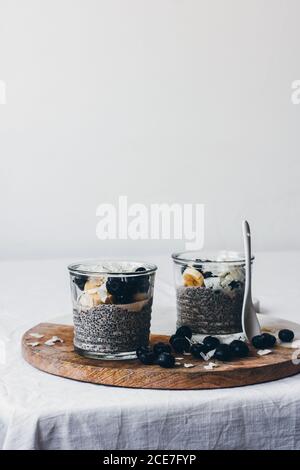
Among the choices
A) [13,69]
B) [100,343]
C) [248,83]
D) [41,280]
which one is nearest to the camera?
[100,343]

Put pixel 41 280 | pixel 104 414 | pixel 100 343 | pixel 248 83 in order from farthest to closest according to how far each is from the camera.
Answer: pixel 248 83, pixel 41 280, pixel 100 343, pixel 104 414

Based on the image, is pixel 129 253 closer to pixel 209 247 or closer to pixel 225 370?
pixel 209 247

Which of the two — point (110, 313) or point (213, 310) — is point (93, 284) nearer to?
point (110, 313)

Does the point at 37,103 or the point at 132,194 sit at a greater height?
the point at 37,103

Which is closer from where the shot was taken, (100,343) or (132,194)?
(100,343)

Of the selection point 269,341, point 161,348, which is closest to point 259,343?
point 269,341

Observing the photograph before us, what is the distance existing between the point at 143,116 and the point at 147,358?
64.4 inches

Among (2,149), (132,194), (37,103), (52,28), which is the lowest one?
(132,194)

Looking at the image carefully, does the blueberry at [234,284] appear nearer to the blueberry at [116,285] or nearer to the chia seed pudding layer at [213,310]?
the chia seed pudding layer at [213,310]

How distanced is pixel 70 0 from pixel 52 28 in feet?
0.36
